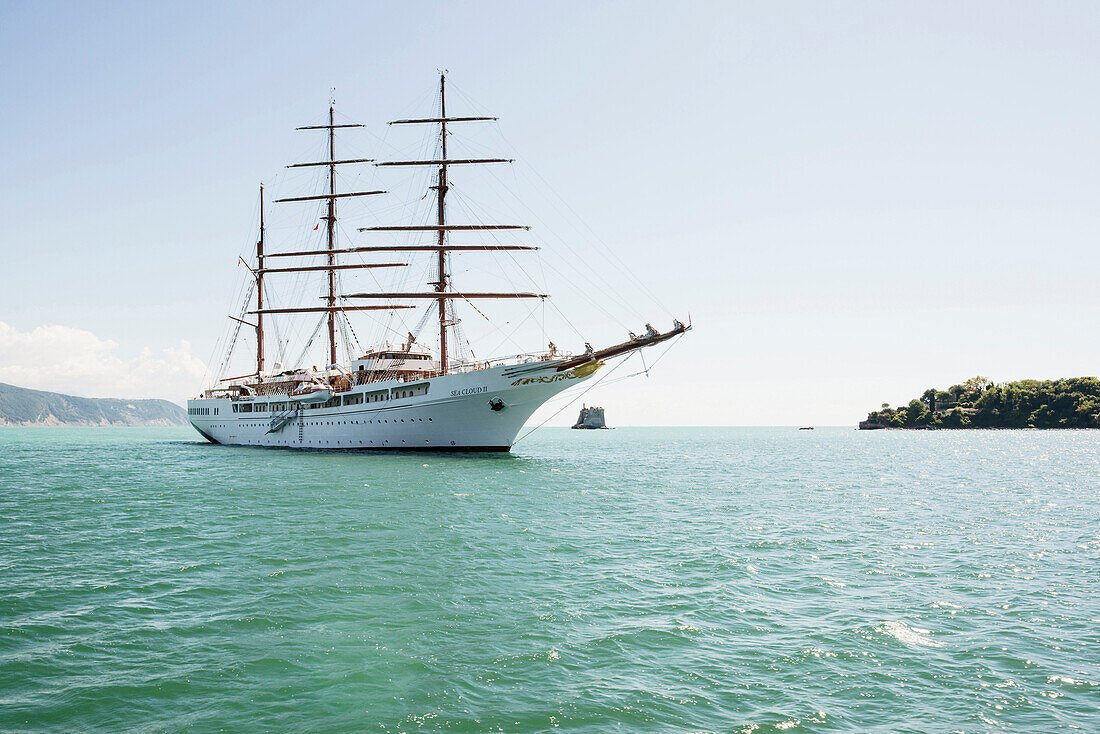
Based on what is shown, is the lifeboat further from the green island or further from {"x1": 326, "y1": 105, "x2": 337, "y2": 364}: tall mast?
the green island

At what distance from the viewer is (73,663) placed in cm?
838

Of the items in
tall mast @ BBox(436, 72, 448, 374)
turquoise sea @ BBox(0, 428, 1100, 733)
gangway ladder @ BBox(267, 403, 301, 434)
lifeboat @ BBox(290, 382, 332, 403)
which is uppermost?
tall mast @ BBox(436, 72, 448, 374)

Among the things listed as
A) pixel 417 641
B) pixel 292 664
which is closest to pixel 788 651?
pixel 417 641

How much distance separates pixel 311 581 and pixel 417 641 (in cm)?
419

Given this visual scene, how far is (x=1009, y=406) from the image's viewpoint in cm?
15288

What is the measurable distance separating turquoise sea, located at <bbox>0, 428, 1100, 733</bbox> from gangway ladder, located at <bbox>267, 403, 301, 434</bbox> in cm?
3635

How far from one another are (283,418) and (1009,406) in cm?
16761

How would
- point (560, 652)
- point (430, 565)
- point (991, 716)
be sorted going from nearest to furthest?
1. point (991, 716)
2. point (560, 652)
3. point (430, 565)

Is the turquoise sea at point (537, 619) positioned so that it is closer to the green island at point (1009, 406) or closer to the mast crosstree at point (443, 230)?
the mast crosstree at point (443, 230)

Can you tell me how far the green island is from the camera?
14025 cm

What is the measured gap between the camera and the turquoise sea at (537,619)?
23.8 feet

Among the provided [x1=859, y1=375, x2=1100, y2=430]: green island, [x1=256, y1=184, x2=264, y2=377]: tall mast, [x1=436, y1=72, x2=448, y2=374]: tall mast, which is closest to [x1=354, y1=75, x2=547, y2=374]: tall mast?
[x1=436, y1=72, x2=448, y2=374]: tall mast

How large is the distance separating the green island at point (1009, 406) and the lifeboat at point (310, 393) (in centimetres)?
15995

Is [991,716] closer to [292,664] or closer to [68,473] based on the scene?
[292,664]
